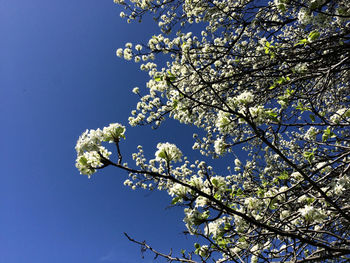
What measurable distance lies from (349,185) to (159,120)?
14.1ft

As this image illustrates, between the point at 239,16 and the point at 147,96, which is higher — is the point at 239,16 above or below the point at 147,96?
below

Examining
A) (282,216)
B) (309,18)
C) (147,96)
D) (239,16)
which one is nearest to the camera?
(309,18)

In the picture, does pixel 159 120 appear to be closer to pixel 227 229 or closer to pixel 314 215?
pixel 227 229

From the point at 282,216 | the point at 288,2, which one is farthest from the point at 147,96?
the point at 282,216

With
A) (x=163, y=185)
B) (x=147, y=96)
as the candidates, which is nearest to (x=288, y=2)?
(x=147, y=96)

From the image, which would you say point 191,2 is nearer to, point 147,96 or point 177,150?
point 147,96

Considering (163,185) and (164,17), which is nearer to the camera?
(164,17)

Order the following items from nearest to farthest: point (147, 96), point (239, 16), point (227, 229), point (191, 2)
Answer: point (227, 229) < point (239, 16) < point (191, 2) < point (147, 96)

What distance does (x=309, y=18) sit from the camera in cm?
320

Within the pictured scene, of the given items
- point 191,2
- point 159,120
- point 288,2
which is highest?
point 191,2

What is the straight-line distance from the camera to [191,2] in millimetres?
5719

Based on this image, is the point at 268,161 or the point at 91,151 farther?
the point at 268,161

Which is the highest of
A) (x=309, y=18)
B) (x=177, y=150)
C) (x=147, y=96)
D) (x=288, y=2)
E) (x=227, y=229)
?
(x=147, y=96)

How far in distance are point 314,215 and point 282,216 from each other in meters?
1.52
